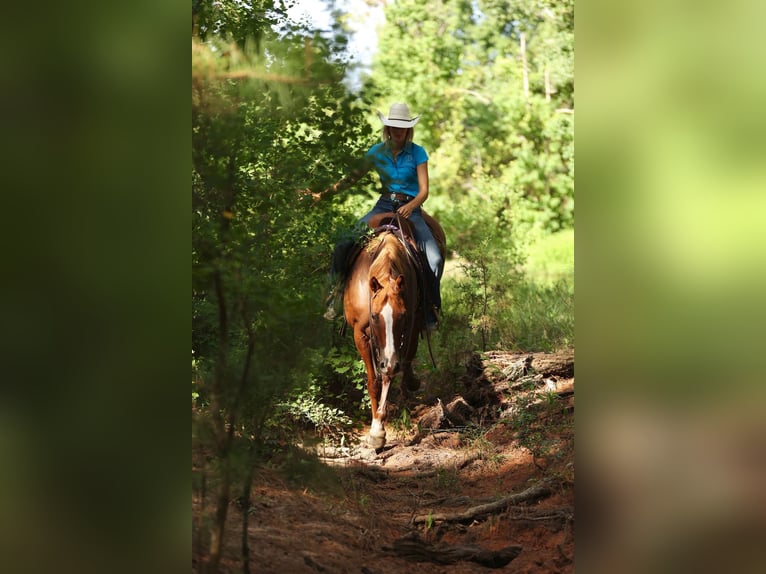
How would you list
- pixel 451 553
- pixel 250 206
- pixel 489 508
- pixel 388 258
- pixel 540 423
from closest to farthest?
1. pixel 250 206
2. pixel 451 553
3. pixel 489 508
4. pixel 388 258
5. pixel 540 423

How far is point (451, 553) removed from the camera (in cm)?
463

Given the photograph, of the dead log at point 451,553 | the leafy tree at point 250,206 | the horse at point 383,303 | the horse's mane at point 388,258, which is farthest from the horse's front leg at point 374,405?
the leafy tree at point 250,206

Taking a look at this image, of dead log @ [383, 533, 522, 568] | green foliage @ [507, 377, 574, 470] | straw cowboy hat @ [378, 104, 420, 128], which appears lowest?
green foliage @ [507, 377, 574, 470]

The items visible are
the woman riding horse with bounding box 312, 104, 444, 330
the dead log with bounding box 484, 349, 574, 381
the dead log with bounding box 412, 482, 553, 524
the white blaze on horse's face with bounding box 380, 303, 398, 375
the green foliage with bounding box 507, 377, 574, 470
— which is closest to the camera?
the dead log with bounding box 412, 482, 553, 524

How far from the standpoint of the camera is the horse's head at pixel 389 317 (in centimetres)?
555

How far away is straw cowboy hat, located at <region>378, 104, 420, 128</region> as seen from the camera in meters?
6.22

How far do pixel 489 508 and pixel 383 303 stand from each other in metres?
1.43

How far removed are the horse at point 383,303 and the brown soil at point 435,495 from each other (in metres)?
0.49

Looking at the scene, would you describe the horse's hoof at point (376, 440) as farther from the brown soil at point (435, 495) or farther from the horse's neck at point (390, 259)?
the horse's neck at point (390, 259)

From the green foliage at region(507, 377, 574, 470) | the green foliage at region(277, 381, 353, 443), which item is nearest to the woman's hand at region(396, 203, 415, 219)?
the green foliage at region(277, 381, 353, 443)

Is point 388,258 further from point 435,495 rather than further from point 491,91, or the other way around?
point 491,91

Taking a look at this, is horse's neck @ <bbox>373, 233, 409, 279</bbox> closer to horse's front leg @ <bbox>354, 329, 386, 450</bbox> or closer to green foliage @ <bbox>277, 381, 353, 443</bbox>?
horse's front leg @ <bbox>354, 329, 386, 450</bbox>

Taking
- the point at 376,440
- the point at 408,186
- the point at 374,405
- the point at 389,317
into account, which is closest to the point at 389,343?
the point at 389,317
